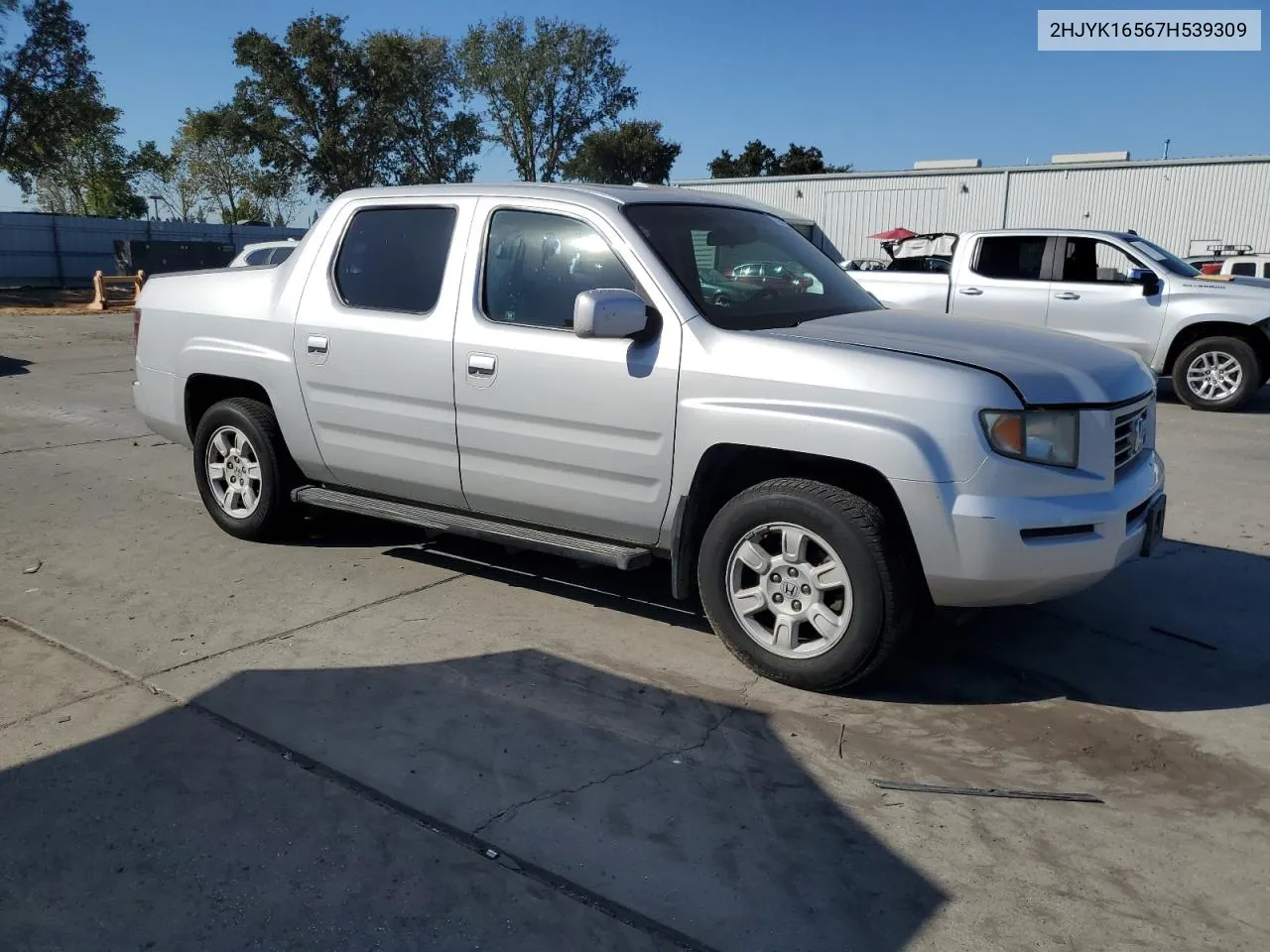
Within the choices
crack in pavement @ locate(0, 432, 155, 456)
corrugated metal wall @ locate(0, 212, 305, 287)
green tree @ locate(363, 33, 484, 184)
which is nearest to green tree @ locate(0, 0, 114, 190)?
corrugated metal wall @ locate(0, 212, 305, 287)

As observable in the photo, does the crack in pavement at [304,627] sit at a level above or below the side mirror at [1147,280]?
below

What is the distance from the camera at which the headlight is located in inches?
142

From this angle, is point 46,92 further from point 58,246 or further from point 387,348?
point 387,348

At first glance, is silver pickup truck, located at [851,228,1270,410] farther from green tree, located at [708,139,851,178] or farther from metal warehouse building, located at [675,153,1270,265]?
green tree, located at [708,139,851,178]

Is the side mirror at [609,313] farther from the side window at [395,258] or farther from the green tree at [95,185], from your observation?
the green tree at [95,185]

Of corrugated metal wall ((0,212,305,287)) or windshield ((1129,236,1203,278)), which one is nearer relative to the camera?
windshield ((1129,236,1203,278))

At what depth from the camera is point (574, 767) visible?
136 inches

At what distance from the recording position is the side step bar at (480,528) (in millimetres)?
4355

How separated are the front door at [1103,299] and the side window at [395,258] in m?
8.35

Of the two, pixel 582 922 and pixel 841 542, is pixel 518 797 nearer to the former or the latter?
pixel 582 922

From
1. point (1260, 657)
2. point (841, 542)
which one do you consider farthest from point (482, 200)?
point (1260, 657)

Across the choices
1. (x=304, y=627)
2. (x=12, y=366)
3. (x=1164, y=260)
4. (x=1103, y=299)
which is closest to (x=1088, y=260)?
(x=1103, y=299)

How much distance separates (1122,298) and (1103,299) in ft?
0.60

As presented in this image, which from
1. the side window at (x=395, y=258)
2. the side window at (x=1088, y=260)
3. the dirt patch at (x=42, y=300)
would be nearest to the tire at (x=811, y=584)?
the side window at (x=395, y=258)
